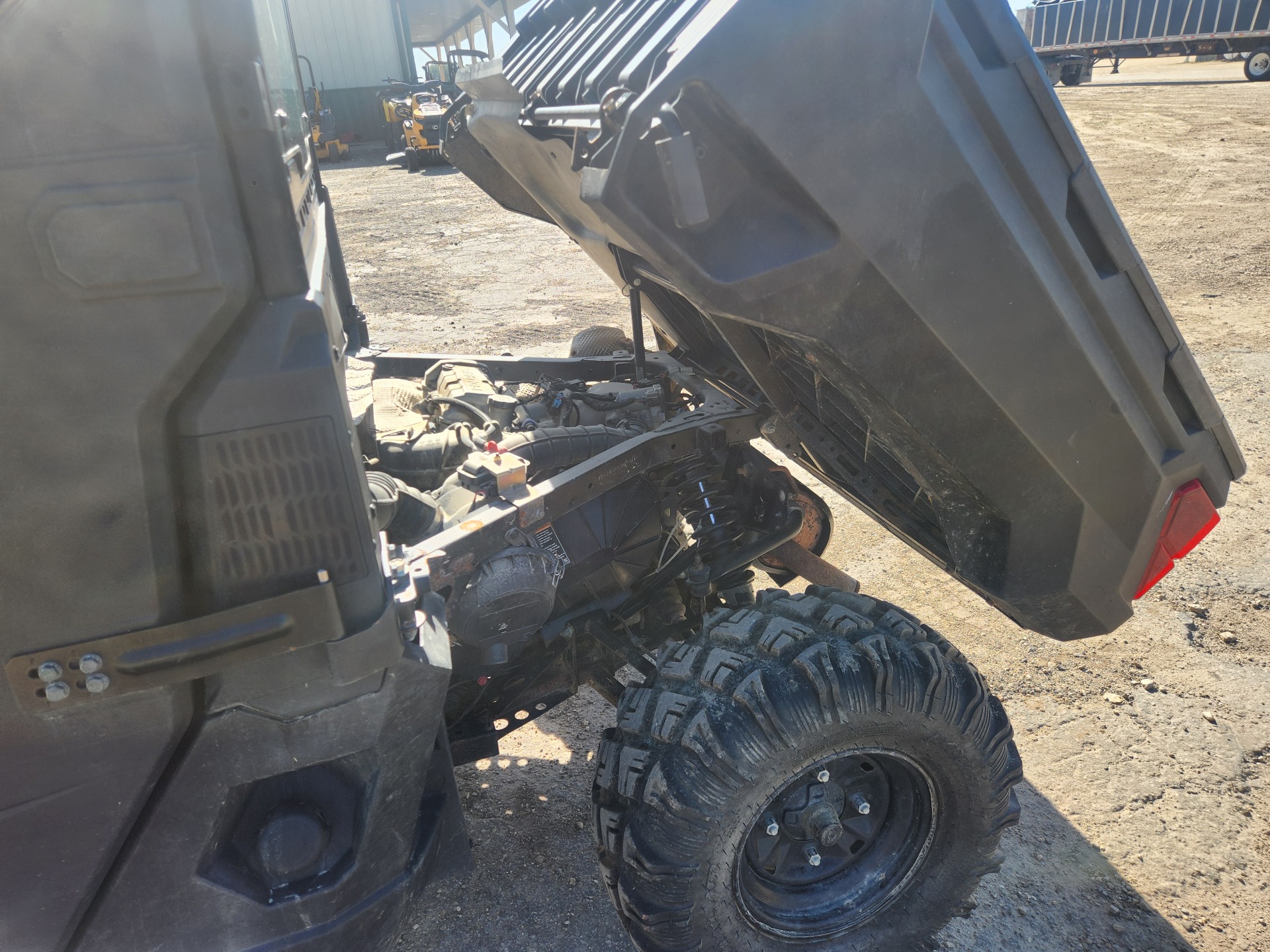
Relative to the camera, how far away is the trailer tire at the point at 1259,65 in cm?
2145

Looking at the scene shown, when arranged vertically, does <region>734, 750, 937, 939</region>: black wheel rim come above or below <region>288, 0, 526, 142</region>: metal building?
below

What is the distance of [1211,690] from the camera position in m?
3.59

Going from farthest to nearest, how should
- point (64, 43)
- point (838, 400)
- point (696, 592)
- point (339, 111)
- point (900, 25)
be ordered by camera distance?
point (339, 111) → point (696, 592) → point (838, 400) → point (900, 25) → point (64, 43)

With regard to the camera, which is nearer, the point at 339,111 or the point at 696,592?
the point at 696,592

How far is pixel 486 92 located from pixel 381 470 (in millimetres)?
1392

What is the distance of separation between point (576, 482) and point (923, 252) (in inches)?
51.3

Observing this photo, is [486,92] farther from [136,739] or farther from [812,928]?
[812,928]

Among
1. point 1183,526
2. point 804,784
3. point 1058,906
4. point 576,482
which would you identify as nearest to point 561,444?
point 576,482

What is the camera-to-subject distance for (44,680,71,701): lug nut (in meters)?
1.50

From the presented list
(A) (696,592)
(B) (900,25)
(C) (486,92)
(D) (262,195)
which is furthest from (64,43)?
(A) (696,592)

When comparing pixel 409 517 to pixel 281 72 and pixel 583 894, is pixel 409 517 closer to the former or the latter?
pixel 281 72

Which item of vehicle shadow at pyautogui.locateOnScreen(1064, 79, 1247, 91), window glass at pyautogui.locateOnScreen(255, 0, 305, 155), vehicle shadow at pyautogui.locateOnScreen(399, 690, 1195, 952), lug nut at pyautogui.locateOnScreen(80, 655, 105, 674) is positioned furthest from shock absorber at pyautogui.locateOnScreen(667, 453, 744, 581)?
vehicle shadow at pyautogui.locateOnScreen(1064, 79, 1247, 91)

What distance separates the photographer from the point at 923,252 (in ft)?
5.96

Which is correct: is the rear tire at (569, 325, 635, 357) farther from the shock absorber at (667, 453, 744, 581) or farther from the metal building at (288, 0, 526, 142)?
the metal building at (288, 0, 526, 142)
